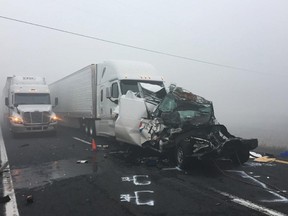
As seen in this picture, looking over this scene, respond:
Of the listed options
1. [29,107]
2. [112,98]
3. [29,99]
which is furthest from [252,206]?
[29,99]

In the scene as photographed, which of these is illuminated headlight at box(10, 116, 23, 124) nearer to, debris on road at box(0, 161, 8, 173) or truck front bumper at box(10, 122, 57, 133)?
truck front bumper at box(10, 122, 57, 133)

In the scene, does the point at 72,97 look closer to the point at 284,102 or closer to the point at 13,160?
the point at 13,160

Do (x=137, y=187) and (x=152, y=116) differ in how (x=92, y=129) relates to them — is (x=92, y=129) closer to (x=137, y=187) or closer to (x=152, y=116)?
(x=152, y=116)

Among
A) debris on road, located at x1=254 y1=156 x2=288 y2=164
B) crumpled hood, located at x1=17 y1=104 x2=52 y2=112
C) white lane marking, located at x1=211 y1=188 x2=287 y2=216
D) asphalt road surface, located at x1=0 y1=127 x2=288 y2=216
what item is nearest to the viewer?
white lane marking, located at x1=211 y1=188 x2=287 y2=216

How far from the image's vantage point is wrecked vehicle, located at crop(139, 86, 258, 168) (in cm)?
874

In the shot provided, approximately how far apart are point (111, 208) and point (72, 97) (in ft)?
56.6

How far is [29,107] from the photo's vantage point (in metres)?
19.3

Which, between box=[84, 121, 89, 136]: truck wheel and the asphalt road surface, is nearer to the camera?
the asphalt road surface

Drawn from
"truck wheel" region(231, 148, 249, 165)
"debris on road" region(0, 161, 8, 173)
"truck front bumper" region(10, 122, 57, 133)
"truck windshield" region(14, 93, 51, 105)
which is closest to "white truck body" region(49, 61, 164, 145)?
"truck front bumper" region(10, 122, 57, 133)

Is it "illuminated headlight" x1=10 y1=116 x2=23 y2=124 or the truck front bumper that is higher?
"illuminated headlight" x1=10 y1=116 x2=23 y2=124

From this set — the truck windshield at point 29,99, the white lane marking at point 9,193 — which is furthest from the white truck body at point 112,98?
the white lane marking at point 9,193

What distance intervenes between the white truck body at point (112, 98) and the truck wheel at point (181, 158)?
7.30 ft

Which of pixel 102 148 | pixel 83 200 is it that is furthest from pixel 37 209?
pixel 102 148

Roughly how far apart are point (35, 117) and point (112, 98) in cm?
615
